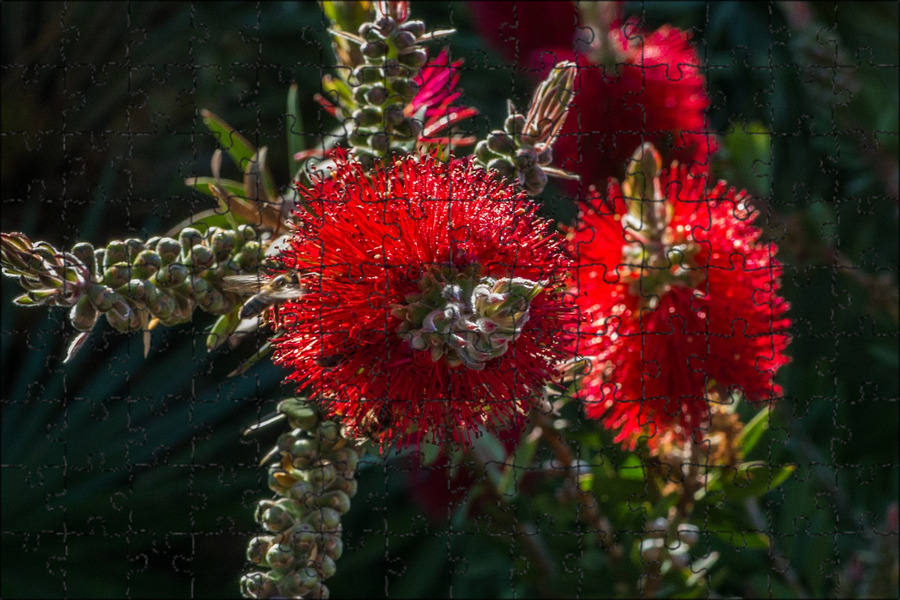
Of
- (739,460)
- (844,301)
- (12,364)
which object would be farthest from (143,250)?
(12,364)

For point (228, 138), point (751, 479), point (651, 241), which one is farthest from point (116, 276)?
point (751, 479)

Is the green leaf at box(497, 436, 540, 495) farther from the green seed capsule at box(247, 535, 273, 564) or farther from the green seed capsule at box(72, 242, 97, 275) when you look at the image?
the green seed capsule at box(72, 242, 97, 275)

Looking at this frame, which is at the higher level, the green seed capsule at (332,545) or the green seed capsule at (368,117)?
the green seed capsule at (368,117)

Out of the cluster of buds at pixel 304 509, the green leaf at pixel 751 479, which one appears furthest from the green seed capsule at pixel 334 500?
the green leaf at pixel 751 479

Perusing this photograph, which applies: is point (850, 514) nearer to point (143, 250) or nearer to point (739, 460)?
point (739, 460)

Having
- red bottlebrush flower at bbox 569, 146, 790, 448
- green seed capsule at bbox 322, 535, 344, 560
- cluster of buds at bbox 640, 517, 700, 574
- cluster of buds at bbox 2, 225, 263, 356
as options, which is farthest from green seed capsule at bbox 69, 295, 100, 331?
cluster of buds at bbox 640, 517, 700, 574

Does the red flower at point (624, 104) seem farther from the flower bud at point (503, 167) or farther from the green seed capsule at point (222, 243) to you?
the green seed capsule at point (222, 243)

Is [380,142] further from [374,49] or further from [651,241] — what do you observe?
[651,241]
